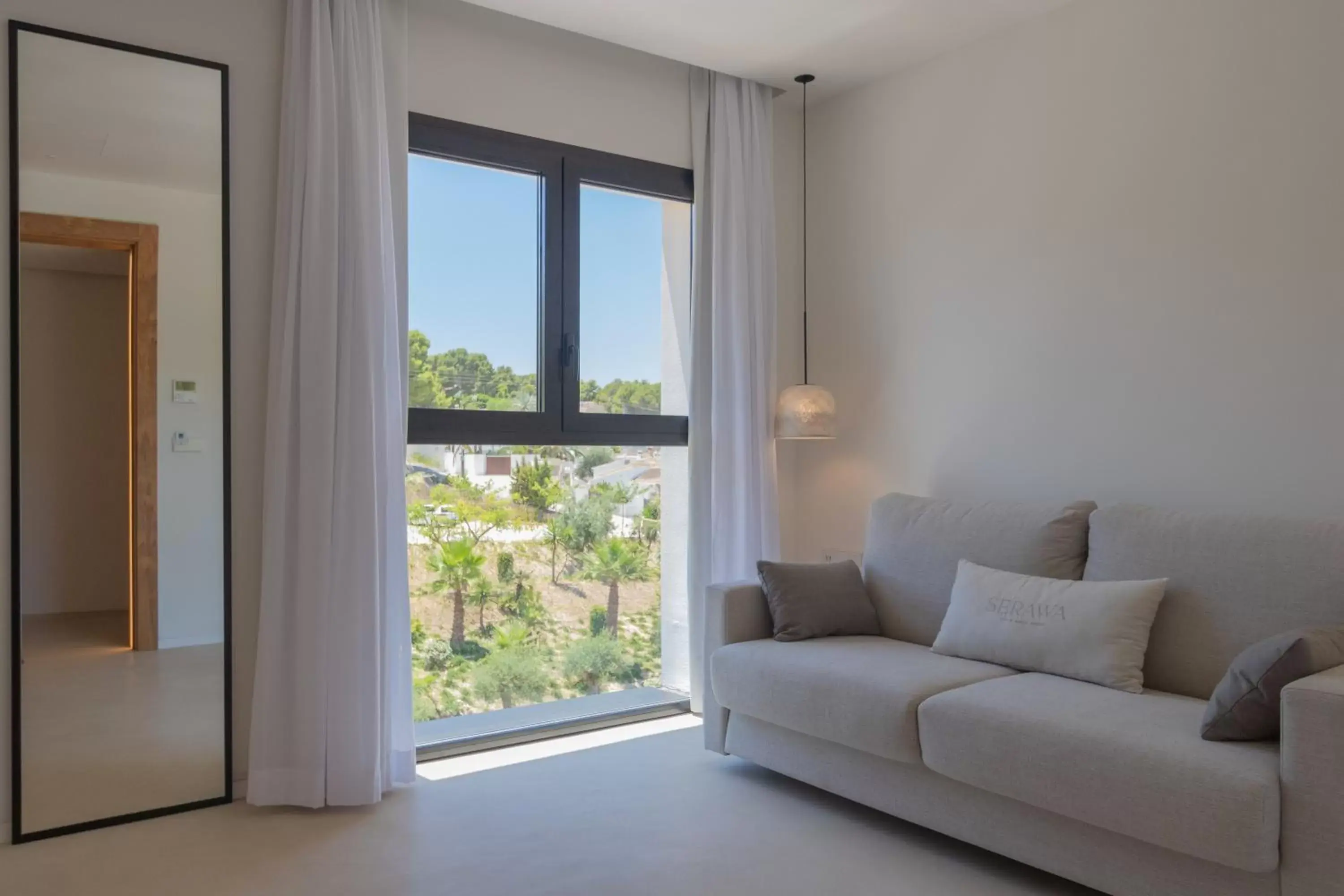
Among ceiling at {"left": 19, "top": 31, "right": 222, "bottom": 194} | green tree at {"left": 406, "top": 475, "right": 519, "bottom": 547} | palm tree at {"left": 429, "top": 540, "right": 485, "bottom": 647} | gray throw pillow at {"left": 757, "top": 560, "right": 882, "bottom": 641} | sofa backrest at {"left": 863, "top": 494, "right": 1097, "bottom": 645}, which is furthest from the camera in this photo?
palm tree at {"left": 429, "top": 540, "right": 485, "bottom": 647}

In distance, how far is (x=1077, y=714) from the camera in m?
2.43

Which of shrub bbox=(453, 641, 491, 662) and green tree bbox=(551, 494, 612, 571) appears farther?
green tree bbox=(551, 494, 612, 571)

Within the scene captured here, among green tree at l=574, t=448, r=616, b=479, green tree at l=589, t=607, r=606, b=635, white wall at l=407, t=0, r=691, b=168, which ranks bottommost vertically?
green tree at l=589, t=607, r=606, b=635

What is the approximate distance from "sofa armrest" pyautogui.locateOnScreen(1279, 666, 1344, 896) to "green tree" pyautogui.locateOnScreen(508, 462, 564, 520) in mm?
2729

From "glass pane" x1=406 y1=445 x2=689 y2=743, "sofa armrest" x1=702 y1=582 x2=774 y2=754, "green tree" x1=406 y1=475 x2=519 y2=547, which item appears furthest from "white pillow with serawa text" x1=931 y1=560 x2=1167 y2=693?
"green tree" x1=406 y1=475 x2=519 y2=547

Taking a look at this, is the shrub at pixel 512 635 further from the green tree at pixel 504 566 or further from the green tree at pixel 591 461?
the green tree at pixel 591 461

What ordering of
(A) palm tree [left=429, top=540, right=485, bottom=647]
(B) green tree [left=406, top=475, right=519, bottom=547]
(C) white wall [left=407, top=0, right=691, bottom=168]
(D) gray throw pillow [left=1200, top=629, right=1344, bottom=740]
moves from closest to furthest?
(D) gray throw pillow [left=1200, top=629, right=1344, bottom=740] → (C) white wall [left=407, top=0, right=691, bottom=168] → (B) green tree [left=406, top=475, right=519, bottom=547] → (A) palm tree [left=429, top=540, right=485, bottom=647]

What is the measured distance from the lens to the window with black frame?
3.69 m

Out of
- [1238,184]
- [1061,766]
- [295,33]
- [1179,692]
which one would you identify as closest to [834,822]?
[1061,766]

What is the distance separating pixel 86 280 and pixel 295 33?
0.99m

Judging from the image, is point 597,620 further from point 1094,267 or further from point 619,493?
point 1094,267

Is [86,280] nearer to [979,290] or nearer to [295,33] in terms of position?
[295,33]

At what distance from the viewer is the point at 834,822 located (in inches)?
116

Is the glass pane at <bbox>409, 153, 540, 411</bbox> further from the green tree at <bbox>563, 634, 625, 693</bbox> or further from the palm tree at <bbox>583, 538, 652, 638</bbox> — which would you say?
the green tree at <bbox>563, 634, 625, 693</bbox>
